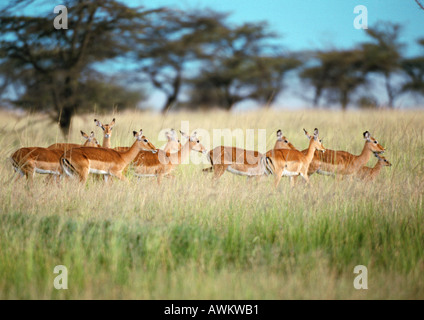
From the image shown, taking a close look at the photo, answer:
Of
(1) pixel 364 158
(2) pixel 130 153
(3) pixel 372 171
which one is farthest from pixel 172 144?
(3) pixel 372 171

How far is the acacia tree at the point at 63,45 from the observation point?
14.7 metres

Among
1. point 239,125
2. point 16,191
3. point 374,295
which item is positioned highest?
point 239,125

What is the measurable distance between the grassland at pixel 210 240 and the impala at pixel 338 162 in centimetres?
115

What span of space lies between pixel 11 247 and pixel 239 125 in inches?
335

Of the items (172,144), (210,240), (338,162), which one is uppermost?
(172,144)

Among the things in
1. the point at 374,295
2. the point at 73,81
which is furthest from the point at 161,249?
the point at 73,81

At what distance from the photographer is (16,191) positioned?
6188 mm

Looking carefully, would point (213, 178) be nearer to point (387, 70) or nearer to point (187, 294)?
point (187, 294)

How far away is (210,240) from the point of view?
16.4 ft

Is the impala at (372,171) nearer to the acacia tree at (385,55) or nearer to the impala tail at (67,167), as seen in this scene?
the impala tail at (67,167)

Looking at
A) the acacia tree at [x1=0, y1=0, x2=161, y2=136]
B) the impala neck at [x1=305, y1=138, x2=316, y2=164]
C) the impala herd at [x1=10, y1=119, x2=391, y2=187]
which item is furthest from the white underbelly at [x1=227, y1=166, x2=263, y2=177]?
the acacia tree at [x1=0, y1=0, x2=161, y2=136]

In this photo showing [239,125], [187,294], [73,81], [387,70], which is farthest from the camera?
[387,70]

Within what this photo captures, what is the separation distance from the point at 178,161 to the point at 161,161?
1.16ft

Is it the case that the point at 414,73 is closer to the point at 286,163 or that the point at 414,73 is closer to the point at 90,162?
the point at 286,163
